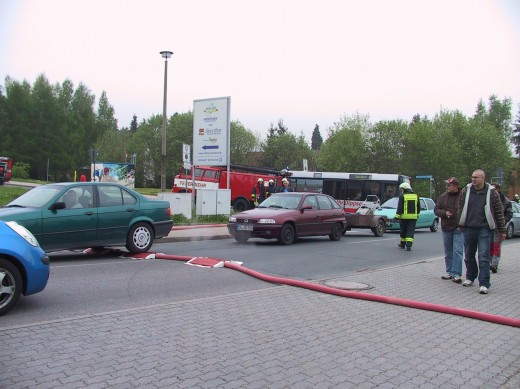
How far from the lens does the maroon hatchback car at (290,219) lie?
1346cm

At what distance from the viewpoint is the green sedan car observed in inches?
360

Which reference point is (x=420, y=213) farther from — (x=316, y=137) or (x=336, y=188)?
(x=316, y=137)

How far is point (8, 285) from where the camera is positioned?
18.6 ft

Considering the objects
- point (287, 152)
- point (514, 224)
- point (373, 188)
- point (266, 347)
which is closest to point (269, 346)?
point (266, 347)

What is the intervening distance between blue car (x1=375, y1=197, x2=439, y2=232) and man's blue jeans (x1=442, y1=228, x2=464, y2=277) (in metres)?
10.9

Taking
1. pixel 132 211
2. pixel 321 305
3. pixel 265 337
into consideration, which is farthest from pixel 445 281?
pixel 132 211

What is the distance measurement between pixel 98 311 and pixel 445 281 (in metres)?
5.86

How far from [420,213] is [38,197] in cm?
1693

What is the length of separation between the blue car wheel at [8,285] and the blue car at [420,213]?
15970 mm

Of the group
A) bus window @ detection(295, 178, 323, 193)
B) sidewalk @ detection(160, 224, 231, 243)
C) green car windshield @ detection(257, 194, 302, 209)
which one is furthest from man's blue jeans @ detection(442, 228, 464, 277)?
bus window @ detection(295, 178, 323, 193)

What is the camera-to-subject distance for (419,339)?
5062mm

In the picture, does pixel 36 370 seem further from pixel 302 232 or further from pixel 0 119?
pixel 0 119

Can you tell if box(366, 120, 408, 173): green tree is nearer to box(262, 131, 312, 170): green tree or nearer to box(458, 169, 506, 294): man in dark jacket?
box(262, 131, 312, 170): green tree

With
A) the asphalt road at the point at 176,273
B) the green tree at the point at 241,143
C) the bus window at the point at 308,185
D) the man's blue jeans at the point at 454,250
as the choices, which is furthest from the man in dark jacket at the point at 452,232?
the green tree at the point at 241,143
